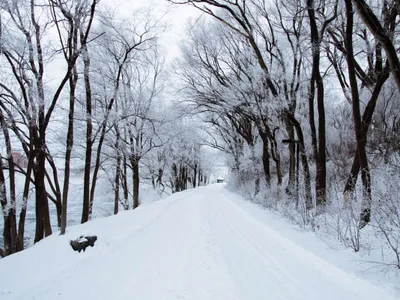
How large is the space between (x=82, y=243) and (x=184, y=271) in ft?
9.61

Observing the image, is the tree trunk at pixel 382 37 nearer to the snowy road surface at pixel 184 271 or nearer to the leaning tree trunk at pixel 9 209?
the snowy road surface at pixel 184 271

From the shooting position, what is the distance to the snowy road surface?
346 cm

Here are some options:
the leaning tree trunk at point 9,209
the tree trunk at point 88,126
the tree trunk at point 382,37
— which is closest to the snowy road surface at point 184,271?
the tree trunk at point 382,37

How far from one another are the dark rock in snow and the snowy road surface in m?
0.15

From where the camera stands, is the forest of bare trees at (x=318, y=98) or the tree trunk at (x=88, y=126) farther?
the tree trunk at (x=88, y=126)

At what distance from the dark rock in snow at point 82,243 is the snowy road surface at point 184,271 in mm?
153

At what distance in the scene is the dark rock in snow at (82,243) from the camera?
5.82 meters

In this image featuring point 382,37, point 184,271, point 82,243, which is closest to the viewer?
point 184,271

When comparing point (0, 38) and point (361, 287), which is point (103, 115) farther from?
point (361, 287)

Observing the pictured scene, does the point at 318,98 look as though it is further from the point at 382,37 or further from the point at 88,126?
the point at 88,126

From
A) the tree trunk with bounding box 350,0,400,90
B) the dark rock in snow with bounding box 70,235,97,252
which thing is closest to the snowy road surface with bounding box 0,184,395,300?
the dark rock in snow with bounding box 70,235,97,252

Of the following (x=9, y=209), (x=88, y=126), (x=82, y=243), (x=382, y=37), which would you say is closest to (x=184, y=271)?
(x=82, y=243)

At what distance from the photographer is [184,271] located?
423 cm

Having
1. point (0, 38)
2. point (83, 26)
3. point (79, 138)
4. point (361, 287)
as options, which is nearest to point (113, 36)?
point (83, 26)
